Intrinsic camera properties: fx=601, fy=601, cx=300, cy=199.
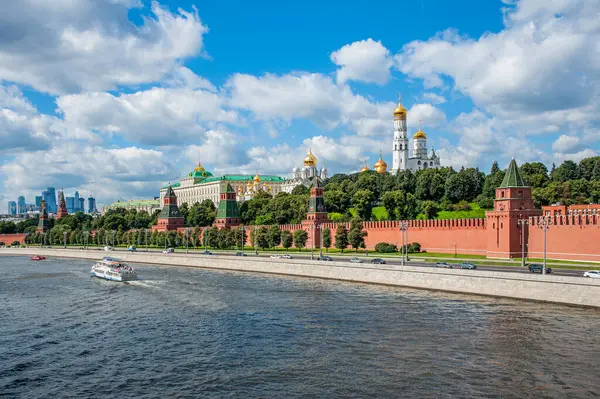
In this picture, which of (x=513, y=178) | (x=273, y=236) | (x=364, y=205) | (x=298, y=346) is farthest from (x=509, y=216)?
(x=364, y=205)

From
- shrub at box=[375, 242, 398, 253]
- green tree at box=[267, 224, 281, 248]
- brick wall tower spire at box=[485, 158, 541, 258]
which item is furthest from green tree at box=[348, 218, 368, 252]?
brick wall tower spire at box=[485, 158, 541, 258]

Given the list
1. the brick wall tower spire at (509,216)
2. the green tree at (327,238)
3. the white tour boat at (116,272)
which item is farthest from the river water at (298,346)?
the green tree at (327,238)

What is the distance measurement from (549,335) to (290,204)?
6018 centimetres

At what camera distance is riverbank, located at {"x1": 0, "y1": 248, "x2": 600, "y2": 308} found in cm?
2733

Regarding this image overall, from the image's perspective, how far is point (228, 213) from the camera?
78.9 metres

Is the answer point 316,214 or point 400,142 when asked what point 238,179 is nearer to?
point 400,142

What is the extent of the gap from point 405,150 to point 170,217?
5075cm

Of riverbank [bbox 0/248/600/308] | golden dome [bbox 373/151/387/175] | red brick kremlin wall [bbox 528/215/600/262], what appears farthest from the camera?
golden dome [bbox 373/151/387/175]

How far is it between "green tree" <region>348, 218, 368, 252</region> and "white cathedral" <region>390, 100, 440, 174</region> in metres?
60.2

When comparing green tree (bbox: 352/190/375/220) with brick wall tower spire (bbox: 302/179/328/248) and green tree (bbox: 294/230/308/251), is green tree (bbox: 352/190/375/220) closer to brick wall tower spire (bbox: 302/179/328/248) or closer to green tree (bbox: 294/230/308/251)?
brick wall tower spire (bbox: 302/179/328/248)

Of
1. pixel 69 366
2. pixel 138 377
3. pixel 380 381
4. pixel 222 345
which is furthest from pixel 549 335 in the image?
pixel 69 366

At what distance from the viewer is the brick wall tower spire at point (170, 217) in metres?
84.1

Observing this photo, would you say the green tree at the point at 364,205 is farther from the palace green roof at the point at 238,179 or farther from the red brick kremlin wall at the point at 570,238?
the palace green roof at the point at 238,179

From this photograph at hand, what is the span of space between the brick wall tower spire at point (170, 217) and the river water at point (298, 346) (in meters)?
50.7
